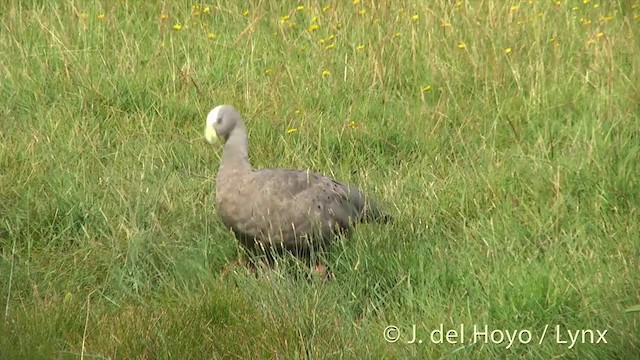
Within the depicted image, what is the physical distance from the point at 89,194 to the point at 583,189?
235 cm

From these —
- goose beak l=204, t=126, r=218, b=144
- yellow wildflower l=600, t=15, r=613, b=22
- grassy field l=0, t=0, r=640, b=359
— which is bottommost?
grassy field l=0, t=0, r=640, b=359

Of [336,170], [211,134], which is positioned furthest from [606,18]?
[211,134]

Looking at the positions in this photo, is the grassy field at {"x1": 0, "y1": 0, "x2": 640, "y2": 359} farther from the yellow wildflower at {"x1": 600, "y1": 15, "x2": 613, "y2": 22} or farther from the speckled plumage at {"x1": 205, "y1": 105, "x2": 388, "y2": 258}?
the speckled plumage at {"x1": 205, "y1": 105, "x2": 388, "y2": 258}

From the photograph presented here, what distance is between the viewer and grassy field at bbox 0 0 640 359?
4453 millimetres

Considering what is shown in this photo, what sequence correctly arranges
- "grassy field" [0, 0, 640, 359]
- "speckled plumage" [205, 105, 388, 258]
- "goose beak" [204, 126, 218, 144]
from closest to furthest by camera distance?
"grassy field" [0, 0, 640, 359] → "speckled plumage" [205, 105, 388, 258] → "goose beak" [204, 126, 218, 144]

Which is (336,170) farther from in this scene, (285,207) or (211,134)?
(285,207)

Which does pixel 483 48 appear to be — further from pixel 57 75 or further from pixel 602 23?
pixel 57 75

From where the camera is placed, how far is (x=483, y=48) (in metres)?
6.99

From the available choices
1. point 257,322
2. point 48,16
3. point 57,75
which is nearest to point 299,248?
point 257,322

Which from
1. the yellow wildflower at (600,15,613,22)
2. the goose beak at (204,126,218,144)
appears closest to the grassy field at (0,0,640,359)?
the yellow wildflower at (600,15,613,22)

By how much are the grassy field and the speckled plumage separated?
4.9 inches

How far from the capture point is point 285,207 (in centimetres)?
504

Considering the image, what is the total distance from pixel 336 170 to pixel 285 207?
102 cm

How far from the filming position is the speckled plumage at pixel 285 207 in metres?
5.02
